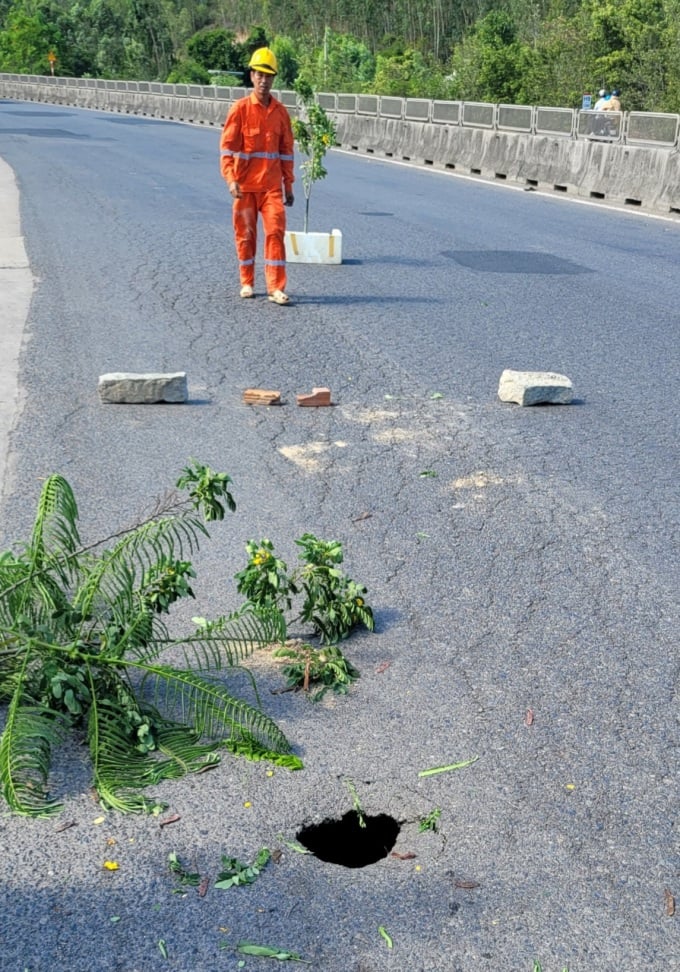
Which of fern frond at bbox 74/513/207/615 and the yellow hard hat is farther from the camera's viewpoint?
the yellow hard hat

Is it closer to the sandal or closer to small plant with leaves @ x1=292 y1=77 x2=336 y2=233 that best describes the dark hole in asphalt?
the sandal

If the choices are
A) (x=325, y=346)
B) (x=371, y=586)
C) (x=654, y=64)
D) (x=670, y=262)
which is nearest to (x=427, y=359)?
(x=325, y=346)

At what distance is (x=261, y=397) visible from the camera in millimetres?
6977

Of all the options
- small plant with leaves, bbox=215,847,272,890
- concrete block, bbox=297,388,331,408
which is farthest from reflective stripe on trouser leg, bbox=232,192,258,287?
small plant with leaves, bbox=215,847,272,890

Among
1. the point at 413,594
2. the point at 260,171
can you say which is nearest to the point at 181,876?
the point at 413,594

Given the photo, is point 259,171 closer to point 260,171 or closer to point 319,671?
point 260,171

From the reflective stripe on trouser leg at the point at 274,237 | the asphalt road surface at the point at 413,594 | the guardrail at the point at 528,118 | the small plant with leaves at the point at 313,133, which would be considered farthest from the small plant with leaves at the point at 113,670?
the guardrail at the point at 528,118

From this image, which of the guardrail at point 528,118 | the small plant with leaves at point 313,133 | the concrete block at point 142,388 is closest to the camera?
the concrete block at point 142,388

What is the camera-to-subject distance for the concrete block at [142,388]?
6848 mm

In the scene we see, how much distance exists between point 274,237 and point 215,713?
700cm

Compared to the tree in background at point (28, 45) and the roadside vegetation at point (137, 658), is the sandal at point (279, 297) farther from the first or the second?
the tree in background at point (28, 45)

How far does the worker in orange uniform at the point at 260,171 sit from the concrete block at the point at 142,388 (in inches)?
126

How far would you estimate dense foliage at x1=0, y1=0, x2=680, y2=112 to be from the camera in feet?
135

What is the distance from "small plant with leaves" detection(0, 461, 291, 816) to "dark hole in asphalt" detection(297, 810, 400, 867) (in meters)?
0.36
